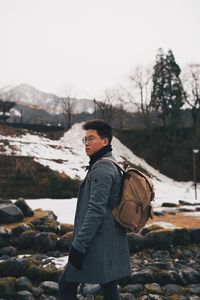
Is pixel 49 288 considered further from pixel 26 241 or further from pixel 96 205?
pixel 26 241

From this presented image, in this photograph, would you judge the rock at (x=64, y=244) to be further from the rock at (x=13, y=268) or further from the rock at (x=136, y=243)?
the rock at (x=13, y=268)

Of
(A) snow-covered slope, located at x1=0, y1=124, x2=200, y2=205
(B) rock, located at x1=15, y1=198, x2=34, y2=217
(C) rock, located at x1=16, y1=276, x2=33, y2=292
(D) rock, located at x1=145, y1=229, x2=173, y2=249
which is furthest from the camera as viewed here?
(A) snow-covered slope, located at x1=0, y1=124, x2=200, y2=205

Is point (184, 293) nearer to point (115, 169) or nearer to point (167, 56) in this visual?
point (115, 169)

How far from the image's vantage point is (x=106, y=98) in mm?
56688

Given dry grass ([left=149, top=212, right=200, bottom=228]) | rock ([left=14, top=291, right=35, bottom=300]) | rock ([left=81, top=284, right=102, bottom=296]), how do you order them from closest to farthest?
1. rock ([left=14, top=291, right=35, bottom=300])
2. rock ([left=81, top=284, right=102, bottom=296])
3. dry grass ([left=149, top=212, right=200, bottom=228])

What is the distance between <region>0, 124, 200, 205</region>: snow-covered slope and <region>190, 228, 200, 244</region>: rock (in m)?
9.62

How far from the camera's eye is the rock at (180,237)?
33.8 ft

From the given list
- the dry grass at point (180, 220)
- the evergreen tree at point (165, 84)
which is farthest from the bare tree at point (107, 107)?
the dry grass at point (180, 220)

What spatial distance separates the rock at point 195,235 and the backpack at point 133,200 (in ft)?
26.6

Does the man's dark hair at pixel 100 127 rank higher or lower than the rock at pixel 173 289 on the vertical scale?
higher

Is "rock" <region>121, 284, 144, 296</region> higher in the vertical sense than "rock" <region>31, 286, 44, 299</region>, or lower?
lower

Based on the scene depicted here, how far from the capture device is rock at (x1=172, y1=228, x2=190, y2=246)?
33.8 feet

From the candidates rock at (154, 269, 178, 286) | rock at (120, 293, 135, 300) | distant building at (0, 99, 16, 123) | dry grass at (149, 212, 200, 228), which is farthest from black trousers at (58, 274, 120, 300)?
distant building at (0, 99, 16, 123)

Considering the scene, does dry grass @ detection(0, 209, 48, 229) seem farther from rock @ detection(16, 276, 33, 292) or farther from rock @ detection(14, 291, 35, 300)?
rock @ detection(14, 291, 35, 300)
